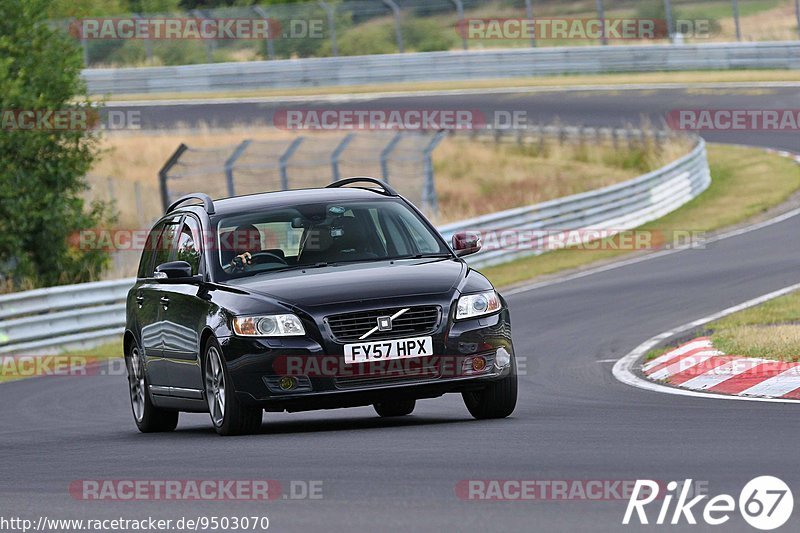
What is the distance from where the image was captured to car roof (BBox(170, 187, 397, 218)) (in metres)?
11.0

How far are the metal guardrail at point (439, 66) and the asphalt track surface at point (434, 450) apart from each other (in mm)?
30798

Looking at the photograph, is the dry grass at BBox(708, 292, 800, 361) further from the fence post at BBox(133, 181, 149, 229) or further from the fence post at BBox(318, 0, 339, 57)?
the fence post at BBox(318, 0, 339, 57)

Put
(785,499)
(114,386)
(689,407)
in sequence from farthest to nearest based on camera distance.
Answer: (114,386), (689,407), (785,499)

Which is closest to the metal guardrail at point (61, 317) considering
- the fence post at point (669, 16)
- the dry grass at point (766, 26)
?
the fence post at point (669, 16)

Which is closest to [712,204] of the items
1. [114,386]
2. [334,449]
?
[114,386]

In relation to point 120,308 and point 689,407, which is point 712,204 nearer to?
point 120,308

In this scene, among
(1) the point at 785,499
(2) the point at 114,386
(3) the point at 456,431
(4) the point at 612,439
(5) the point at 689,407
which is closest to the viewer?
(1) the point at 785,499

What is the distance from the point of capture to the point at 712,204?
29438 mm

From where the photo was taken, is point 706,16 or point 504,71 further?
point 706,16

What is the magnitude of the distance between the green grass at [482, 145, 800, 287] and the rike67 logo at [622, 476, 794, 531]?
16.0 meters

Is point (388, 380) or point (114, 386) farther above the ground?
point (388, 380)

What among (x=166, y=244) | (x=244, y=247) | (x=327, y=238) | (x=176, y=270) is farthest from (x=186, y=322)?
(x=166, y=244)

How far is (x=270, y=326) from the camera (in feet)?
32.0

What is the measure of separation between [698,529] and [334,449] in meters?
3.17
